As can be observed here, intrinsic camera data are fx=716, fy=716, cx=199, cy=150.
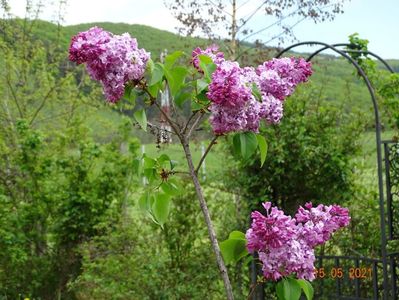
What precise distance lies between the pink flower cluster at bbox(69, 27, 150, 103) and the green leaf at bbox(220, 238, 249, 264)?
0.45 m

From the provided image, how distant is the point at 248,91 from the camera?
5.49 feet

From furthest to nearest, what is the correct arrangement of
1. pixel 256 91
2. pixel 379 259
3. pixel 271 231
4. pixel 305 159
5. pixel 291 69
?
1. pixel 305 159
2. pixel 379 259
3. pixel 291 69
4. pixel 256 91
5. pixel 271 231

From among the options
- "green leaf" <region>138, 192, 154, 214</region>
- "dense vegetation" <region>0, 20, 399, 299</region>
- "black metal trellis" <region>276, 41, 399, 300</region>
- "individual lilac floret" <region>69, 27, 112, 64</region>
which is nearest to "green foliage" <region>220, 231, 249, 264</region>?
"green leaf" <region>138, 192, 154, 214</region>

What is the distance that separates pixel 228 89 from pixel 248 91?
0.05 m

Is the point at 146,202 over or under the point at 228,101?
under

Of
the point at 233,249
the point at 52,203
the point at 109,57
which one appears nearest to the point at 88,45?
the point at 109,57

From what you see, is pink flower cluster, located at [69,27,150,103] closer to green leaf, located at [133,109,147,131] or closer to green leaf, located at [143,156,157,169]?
green leaf, located at [133,109,147,131]

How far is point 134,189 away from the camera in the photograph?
22.5ft

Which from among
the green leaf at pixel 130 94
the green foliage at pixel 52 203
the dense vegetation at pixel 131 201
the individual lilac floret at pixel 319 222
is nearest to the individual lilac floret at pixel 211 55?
the green leaf at pixel 130 94

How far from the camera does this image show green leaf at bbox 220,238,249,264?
1.76 metres

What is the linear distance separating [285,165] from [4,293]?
279 centimetres

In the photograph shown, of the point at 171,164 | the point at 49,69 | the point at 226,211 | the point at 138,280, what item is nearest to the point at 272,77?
the point at 171,164

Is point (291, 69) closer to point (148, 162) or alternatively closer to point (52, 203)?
point (148, 162)

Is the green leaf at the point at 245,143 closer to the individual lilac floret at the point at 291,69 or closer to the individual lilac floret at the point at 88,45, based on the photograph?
the individual lilac floret at the point at 291,69
